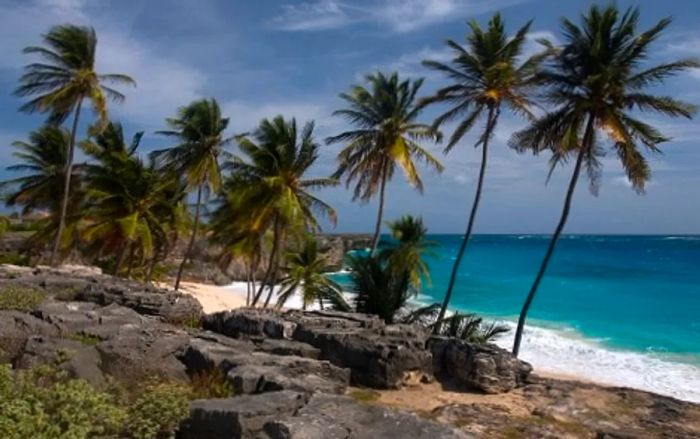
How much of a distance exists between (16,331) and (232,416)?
5483mm

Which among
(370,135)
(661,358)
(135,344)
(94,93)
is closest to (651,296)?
(661,358)

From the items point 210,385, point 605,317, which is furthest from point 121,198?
point 605,317

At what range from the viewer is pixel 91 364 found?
8.19m

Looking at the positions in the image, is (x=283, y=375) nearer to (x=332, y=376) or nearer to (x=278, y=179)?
(x=332, y=376)

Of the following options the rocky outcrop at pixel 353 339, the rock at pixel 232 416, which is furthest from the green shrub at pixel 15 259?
the rock at pixel 232 416

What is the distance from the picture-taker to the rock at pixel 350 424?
19.4 feet

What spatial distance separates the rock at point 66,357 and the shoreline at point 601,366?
1365 centimetres

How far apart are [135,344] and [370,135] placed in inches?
629

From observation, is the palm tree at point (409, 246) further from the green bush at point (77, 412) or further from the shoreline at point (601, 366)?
the green bush at point (77, 412)

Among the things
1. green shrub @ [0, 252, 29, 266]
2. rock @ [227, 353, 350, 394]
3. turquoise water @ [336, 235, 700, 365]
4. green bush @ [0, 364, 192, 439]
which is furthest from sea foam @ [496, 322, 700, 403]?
green shrub @ [0, 252, 29, 266]

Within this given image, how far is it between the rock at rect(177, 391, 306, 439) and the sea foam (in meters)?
16.0

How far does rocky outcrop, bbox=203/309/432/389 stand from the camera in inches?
431

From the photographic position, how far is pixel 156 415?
21.1 feet

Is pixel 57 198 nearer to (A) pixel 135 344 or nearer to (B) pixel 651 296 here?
(A) pixel 135 344
